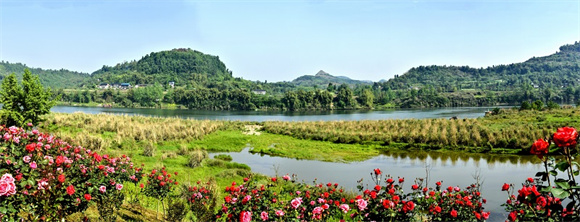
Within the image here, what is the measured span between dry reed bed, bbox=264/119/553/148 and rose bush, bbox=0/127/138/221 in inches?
1002

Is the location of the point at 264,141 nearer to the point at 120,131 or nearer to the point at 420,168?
the point at 120,131

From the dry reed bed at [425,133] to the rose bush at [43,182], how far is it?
25460 millimetres

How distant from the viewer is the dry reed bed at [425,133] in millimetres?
25438

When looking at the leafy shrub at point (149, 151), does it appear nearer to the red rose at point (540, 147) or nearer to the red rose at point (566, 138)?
the red rose at point (540, 147)

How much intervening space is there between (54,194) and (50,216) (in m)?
0.37

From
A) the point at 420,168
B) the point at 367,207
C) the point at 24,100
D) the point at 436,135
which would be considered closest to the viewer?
the point at 367,207

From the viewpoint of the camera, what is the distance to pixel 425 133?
28328 mm

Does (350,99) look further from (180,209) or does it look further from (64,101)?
(180,209)

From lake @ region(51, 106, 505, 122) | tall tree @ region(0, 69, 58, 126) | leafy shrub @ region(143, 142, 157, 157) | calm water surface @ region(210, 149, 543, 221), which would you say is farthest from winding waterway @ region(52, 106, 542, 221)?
lake @ region(51, 106, 505, 122)

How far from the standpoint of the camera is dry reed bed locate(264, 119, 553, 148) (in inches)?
1001

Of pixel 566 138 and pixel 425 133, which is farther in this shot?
pixel 425 133

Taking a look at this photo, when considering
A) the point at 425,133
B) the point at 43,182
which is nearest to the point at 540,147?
the point at 43,182

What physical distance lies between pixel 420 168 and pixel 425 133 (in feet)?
30.5

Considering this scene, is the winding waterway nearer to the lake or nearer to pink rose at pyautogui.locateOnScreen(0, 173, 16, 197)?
pink rose at pyautogui.locateOnScreen(0, 173, 16, 197)
